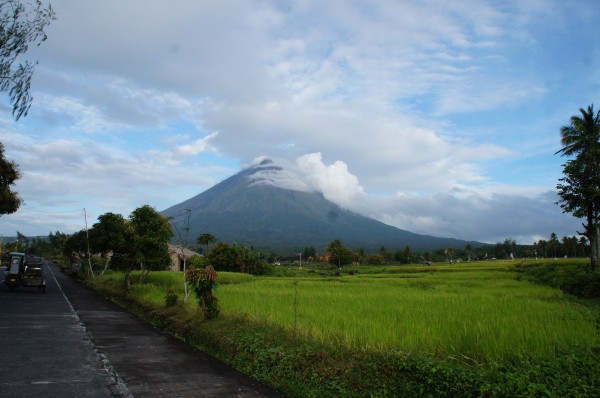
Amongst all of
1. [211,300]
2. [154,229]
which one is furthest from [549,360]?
[154,229]

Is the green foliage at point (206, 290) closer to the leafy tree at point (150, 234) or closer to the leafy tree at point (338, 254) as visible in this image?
the leafy tree at point (150, 234)

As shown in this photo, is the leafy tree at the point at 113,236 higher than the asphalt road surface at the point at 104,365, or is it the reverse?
the leafy tree at the point at 113,236

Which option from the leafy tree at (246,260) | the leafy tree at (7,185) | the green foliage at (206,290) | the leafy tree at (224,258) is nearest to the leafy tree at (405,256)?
the leafy tree at (246,260)

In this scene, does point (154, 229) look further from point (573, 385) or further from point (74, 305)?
point (573, 385)

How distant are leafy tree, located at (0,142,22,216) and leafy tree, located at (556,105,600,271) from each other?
31.7 metres

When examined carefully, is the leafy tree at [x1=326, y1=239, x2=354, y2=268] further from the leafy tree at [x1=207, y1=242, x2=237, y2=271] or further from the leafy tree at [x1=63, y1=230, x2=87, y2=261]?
the leafy tree at [x1=63, y1=230, x2=87, y2=261]

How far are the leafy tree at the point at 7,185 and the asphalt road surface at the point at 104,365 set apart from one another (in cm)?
849

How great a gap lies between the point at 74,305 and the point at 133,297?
2.26 m

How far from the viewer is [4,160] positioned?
1853 centimetres

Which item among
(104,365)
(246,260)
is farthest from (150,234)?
(246,260)

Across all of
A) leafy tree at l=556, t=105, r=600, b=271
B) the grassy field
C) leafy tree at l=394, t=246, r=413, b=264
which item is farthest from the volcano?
the grassy field

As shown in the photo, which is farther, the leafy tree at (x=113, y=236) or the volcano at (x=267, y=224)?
the volcano at (x=267, y=224)

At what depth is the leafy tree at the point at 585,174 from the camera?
2819 cm

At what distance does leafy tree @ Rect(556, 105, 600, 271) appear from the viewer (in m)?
28.2
